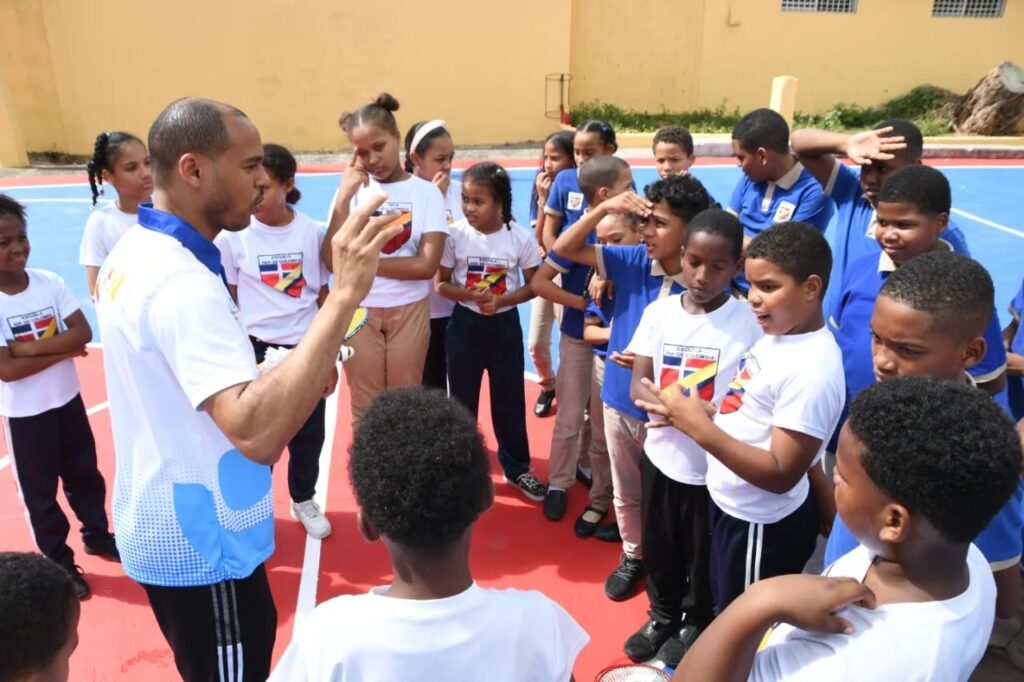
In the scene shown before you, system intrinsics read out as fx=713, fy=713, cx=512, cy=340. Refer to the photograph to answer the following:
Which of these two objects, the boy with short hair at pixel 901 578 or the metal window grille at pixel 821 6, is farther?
the metal window grille at pixel 821 6

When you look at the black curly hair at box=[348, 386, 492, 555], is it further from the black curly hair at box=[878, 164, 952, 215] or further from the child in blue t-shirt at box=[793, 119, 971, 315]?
the child in blue t-shirt at box=[793, 119, 971, 315]

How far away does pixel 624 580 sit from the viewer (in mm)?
3467

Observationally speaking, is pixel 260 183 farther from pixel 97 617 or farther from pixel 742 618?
pixel 97 617

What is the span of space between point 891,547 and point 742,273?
2273 millimetres

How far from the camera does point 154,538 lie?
6.46ft

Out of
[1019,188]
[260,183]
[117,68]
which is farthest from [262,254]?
[117,68]

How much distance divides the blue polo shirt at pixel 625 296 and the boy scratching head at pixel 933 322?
1.16 meters

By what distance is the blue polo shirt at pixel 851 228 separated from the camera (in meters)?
3.24

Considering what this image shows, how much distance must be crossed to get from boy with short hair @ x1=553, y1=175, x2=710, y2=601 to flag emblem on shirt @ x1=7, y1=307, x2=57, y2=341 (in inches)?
100

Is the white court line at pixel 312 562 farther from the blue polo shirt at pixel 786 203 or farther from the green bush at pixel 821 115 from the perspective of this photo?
the green bush at pixel 821 115

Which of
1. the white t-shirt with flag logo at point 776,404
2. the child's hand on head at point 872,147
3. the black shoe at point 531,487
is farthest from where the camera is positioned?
the black shoe at point 531,487

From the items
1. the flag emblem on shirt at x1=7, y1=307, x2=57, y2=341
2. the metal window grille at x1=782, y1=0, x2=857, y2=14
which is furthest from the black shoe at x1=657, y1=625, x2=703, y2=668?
the metal window grille at x1=782, y1=0, x2=857, y2=14

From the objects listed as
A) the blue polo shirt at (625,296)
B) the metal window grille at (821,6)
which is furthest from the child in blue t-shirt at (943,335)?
the metal window grille at (821,6)

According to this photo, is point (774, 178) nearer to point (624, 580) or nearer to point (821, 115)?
point (624, 580)
